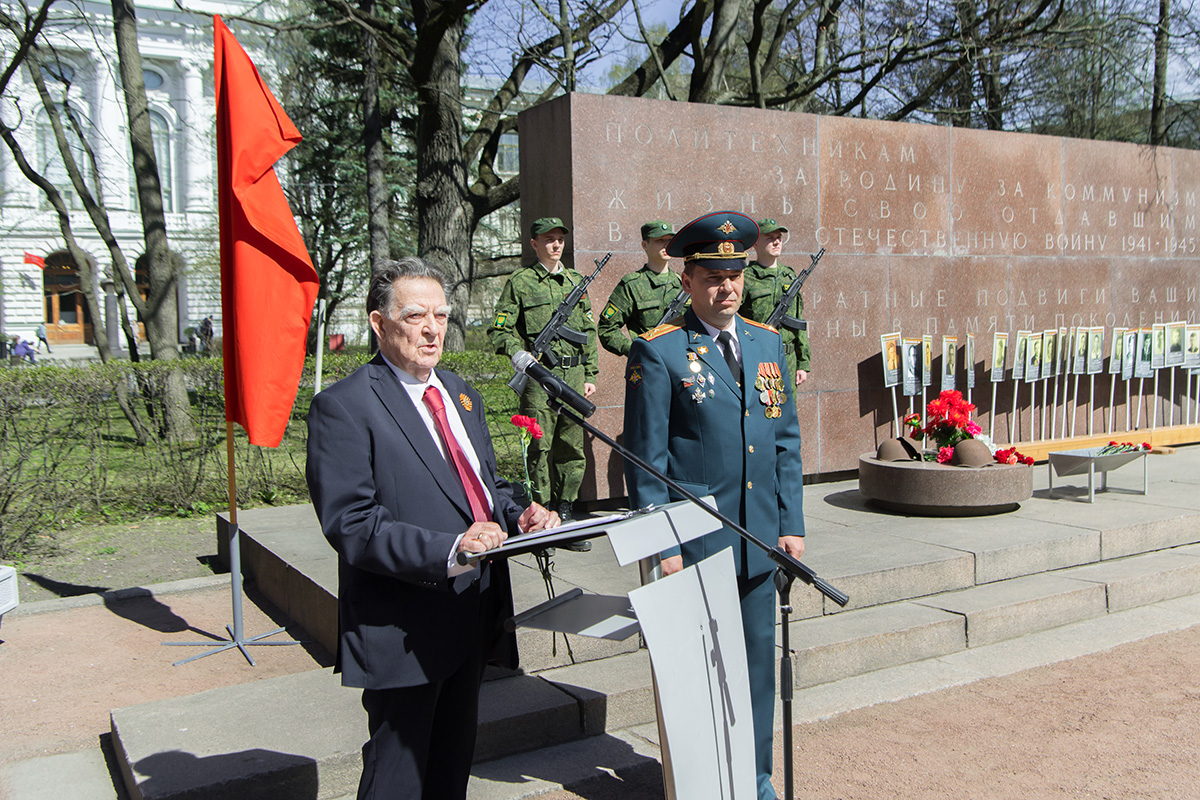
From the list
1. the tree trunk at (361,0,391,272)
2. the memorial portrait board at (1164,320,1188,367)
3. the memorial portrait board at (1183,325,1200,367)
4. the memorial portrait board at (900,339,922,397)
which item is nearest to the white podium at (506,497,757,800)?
the memorial portrait board at (900,339,922,397)

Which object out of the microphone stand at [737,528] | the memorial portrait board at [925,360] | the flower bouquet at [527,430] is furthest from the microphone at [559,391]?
the memorial portrait board at [925,360]

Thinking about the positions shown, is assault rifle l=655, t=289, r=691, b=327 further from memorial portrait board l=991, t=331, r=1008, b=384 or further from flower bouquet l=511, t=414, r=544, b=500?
memorial portrait board l=991, t=331, r=1008, b=384

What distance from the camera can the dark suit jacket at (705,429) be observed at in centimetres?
340

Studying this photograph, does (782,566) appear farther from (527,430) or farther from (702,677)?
(527,430)

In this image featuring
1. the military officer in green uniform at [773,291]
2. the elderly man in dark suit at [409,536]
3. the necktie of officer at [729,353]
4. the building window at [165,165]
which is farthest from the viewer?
the building window at [165,165]

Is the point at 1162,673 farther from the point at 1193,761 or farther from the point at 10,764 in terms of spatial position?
the point at 10,764

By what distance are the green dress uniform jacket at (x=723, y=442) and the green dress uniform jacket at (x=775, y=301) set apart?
481 cm

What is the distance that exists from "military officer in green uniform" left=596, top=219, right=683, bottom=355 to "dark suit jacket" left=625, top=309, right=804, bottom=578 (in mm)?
4058

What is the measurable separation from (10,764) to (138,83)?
32.8ft

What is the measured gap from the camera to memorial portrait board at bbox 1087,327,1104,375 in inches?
431

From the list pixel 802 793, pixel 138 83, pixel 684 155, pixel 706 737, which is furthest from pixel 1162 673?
pixel 138 83

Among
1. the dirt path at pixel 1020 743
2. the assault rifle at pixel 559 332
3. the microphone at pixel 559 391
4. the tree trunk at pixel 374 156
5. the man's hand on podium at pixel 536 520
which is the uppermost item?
the tree trunk at pixel 374 156

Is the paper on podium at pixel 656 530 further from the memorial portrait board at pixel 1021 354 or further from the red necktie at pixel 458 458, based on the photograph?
the memorial portrait board at pixel 1021 354

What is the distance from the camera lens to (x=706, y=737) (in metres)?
2.58
